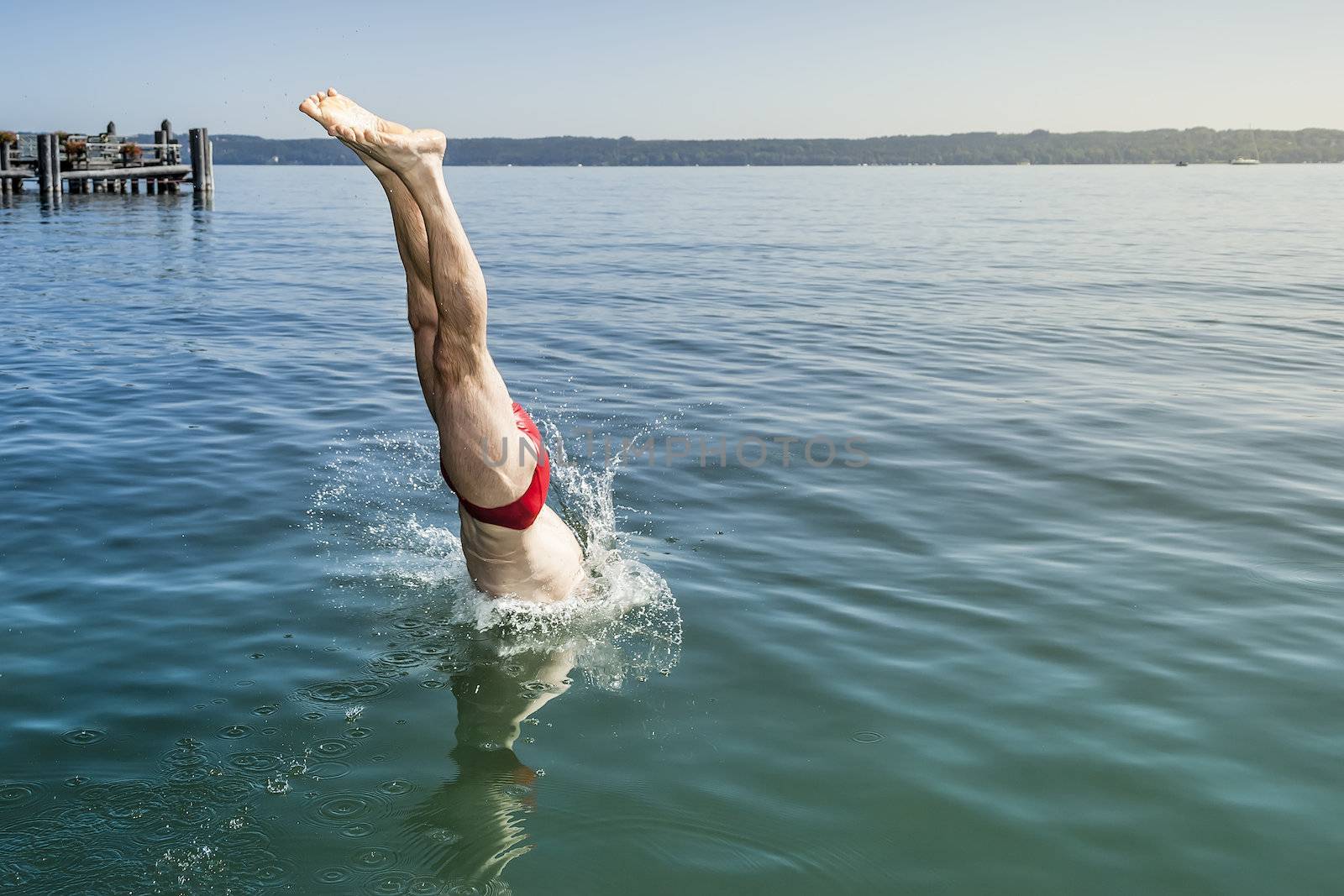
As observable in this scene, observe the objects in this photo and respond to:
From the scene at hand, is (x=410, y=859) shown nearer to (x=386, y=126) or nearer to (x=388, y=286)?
(x=386, y=126)

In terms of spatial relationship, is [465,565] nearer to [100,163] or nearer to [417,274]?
[417,274]

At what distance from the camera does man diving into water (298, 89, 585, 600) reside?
5.16 meters

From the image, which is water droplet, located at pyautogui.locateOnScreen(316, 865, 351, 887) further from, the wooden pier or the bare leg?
the wooden pier

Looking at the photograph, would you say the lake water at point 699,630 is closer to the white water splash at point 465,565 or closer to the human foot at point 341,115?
the white water splash at point 465,565

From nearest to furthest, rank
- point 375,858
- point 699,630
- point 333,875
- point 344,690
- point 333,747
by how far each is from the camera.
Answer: point 333,875, point 375,858, point 333,747, point 344,690, point 699,630

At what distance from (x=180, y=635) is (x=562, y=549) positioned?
91.4 inches

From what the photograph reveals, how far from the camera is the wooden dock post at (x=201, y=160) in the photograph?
51938mm

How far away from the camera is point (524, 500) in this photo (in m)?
6.09

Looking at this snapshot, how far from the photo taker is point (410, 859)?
15.1ft

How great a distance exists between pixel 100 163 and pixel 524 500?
172 feet

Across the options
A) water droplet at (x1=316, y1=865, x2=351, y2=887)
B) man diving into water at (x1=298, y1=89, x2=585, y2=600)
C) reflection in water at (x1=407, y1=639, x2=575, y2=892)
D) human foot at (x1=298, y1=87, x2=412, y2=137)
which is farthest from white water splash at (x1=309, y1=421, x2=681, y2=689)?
human foot at (x1=298, y1=87, x2=412, y2=137)

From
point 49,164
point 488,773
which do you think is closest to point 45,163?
point 49,164

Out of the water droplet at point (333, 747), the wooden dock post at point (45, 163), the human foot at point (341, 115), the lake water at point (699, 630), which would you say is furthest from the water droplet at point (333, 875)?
the wooden dock post at point (45, 163)

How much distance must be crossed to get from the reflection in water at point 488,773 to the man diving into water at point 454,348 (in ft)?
2.09
